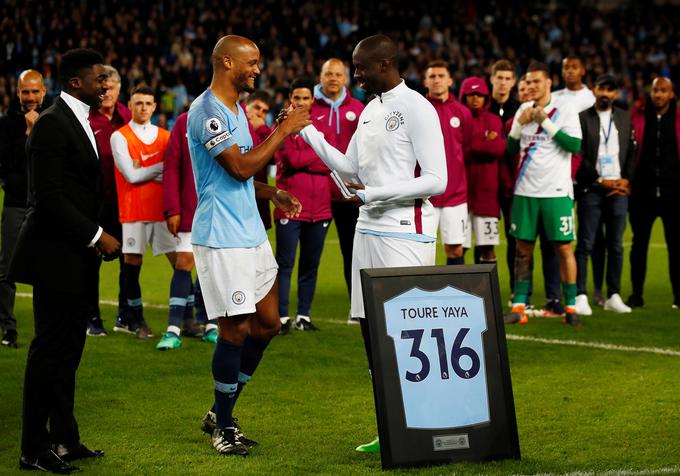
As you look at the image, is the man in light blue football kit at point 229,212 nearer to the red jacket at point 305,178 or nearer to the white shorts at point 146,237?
the white shorts at point 146,237

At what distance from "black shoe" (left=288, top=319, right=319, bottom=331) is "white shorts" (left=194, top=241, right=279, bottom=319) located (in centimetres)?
398

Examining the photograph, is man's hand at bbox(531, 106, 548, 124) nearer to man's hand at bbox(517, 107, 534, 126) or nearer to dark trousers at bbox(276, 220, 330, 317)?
man's hand at bbox(517, 107, 534, 126)

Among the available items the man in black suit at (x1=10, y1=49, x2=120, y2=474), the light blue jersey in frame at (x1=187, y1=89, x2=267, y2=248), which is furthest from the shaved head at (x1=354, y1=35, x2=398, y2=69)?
the man in black suit at (x1=10, y1=49, x2=120, y2=474)

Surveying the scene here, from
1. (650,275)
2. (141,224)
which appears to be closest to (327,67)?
(141,224)

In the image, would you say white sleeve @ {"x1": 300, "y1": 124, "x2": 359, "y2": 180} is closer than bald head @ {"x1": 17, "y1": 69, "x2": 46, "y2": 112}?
Yes

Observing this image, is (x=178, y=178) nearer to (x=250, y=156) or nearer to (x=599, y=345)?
(x=250, y=156)

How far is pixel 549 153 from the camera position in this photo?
31.3ft

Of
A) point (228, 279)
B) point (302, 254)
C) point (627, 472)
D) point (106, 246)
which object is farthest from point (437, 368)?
point (302, 254)

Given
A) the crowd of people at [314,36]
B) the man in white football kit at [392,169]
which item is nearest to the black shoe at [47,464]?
the man in white football kit at [392,169]

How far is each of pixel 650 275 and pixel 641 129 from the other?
2.82 metres

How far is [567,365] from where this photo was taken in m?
7.99

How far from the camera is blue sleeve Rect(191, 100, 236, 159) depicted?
5.40m

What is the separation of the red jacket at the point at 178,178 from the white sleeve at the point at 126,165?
0.31 meters

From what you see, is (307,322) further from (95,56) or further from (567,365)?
(95,56)
